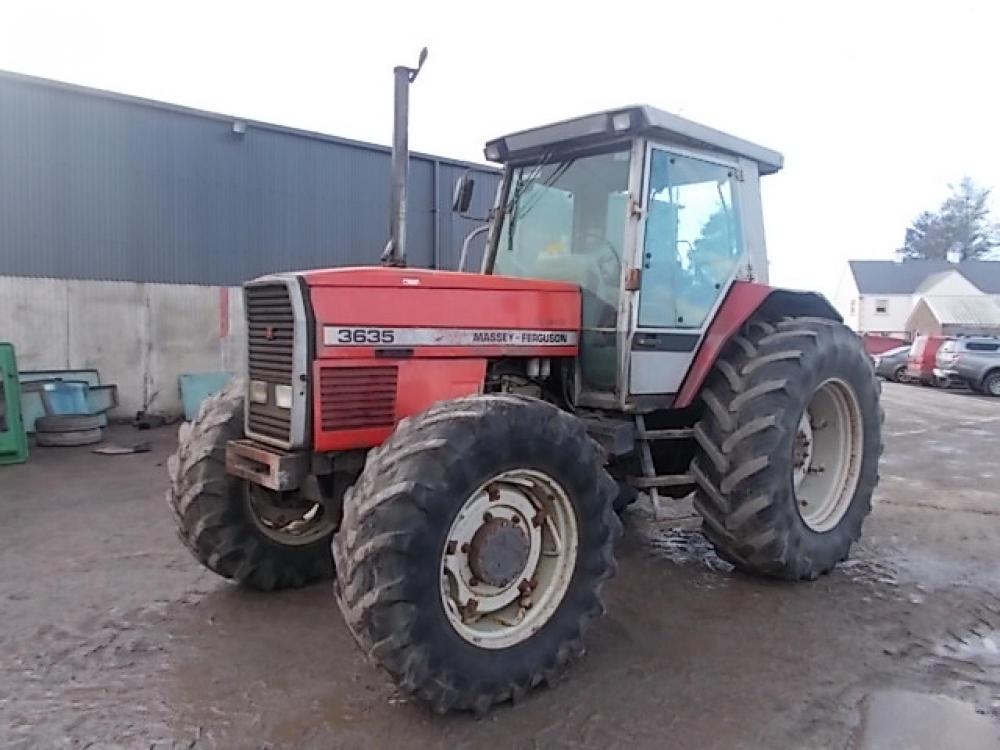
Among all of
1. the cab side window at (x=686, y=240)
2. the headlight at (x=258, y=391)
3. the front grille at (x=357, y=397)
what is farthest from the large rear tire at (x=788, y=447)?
the headlight at (x=258, y=391)

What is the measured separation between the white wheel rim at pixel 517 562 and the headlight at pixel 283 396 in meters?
0.97

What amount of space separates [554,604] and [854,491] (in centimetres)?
260

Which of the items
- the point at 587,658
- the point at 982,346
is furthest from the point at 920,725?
the point at 982,346

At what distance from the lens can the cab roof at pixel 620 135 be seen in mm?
4148

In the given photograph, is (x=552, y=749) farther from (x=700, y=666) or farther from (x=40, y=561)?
(x=40, y=561)

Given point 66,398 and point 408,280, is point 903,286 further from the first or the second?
point 408,280

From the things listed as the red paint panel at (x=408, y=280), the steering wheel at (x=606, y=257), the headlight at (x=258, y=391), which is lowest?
the headlight at (x=258, y=391)

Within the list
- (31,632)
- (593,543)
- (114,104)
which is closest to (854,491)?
(593,543)

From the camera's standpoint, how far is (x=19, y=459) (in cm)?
847

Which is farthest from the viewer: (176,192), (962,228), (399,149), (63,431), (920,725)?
(962,228)

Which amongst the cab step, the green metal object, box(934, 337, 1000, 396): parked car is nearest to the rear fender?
the cab step

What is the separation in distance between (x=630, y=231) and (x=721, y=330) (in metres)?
0.84

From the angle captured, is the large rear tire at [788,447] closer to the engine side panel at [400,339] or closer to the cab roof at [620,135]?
the cab roof at [620,135]

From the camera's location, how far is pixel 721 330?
4.61 meters
